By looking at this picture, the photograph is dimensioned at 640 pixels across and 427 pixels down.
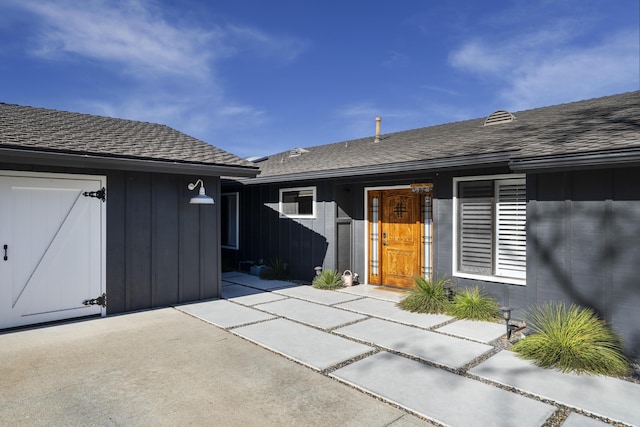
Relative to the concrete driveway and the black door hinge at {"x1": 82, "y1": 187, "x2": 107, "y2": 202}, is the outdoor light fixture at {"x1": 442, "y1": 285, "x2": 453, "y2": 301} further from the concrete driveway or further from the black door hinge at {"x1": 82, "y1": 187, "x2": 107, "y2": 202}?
the black door hinge at {"x1": 82, "y1": 187, "x2": 107, "y2": 202}

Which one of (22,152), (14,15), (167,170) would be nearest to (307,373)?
(167,170)

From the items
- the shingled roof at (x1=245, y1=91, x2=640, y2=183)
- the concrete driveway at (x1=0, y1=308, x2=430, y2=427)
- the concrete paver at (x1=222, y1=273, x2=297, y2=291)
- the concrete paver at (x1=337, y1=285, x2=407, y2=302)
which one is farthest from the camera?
the concrete paver at (x1=222, y1=273, x2=297, y2=291)

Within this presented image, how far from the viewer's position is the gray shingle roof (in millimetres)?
4605

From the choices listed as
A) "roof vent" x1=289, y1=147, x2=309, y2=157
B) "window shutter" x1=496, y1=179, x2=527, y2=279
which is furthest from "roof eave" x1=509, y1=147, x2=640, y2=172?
"roof vent" x1=289, y1=147, x2=309, y2=157

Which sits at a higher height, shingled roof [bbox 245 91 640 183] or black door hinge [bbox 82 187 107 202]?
shingled roof [bbox 245 91 640 183]

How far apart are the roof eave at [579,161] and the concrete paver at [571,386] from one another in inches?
75.9

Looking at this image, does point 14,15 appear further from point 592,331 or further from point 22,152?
point 592,331

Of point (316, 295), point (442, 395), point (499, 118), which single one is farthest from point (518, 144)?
point (316, 295)

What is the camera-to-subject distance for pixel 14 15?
→ 730cm

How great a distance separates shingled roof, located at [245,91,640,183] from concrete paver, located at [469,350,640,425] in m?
1.99

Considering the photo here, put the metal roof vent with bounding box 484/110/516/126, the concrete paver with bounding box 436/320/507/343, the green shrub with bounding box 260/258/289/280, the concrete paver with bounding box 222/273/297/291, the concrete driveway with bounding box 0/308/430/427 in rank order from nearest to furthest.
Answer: the concrete driveway with bounding box 0/308/430/427
the concrete paver with bounding box 436/320/507/343
the metal roof vent with bounding box 484/110/516/126
the concrete paver with bounding box 222/273/297/291
the green shrub with bounding box 260/258/289/280

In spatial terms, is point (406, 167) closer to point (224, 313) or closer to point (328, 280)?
point (328, 280)

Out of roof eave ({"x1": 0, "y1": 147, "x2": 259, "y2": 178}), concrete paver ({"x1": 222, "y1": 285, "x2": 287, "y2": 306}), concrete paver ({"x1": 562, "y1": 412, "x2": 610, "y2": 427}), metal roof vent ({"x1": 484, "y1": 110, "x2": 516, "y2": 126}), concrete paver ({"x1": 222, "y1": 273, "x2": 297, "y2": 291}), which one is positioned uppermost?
metal roof vent ({"x1": 484, "y1": 110, "x2": 516, "y2": 126})

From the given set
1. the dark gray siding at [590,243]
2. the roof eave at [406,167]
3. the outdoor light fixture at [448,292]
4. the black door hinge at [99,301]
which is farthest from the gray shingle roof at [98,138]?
the dark gray siding at [590,243]
